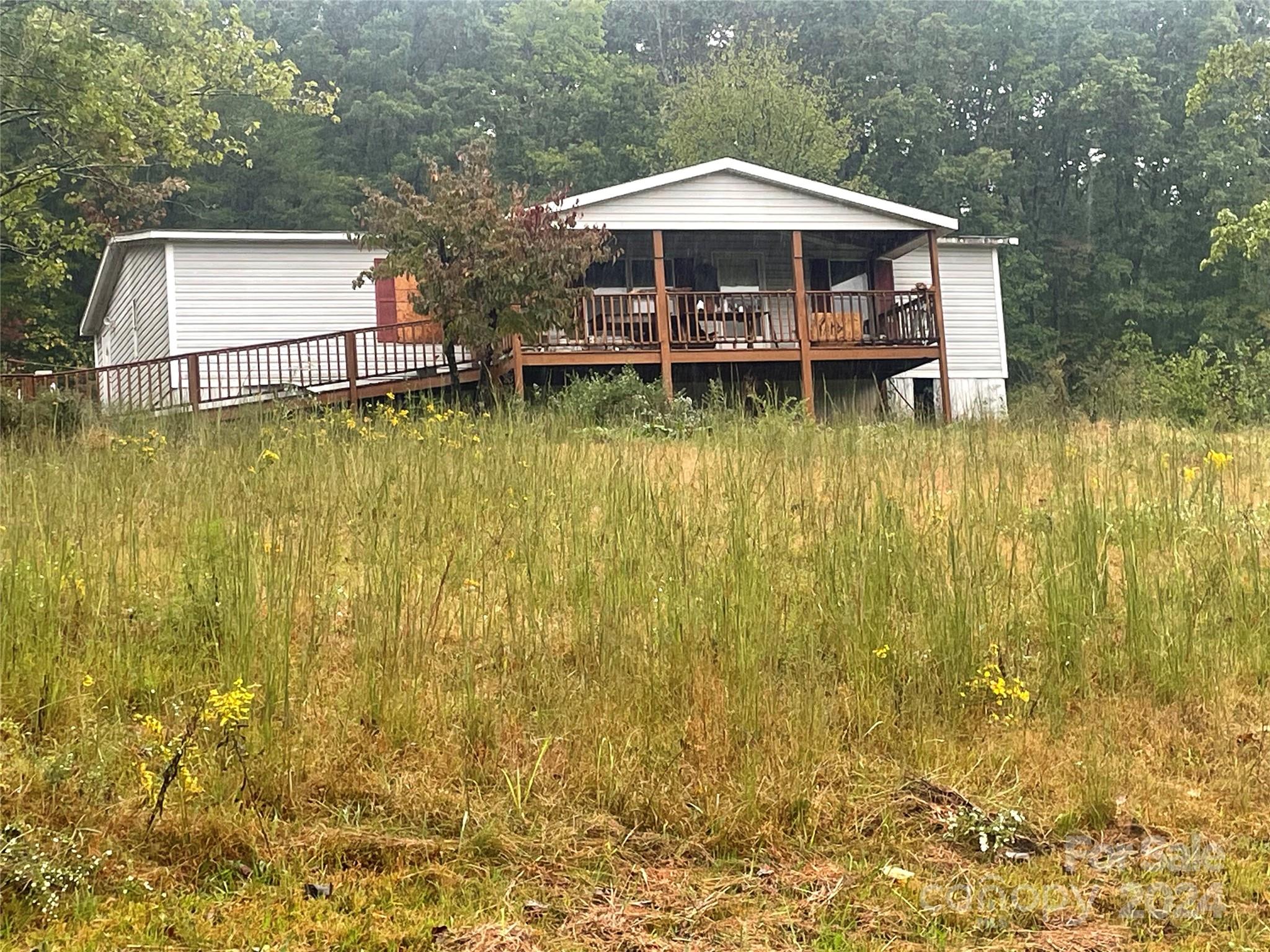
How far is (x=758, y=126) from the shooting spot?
34594 millimetres

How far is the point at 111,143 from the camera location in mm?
16141

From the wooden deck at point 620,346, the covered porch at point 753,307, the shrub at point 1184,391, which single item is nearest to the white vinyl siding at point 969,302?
the covered porch at point 753,307

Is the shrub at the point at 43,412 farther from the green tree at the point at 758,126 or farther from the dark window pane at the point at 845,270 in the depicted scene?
the green tree at the point at 758,126

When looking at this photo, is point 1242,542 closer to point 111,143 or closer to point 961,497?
point 961,497

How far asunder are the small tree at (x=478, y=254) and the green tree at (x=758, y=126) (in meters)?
20.7

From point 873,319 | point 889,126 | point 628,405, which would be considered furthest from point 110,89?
point 889,126

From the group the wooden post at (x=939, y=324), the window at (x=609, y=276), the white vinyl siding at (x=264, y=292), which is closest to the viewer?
the wooden post at (x=939, y=324)

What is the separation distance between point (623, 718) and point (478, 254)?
426 inches

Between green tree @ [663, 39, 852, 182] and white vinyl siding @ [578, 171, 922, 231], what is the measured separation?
1427cm

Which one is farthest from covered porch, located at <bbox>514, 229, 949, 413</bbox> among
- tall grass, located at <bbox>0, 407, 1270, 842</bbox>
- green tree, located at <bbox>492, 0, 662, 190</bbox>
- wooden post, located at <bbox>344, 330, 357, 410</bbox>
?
green tree, located at <bbox>492, 0, 662, 190</bbox>

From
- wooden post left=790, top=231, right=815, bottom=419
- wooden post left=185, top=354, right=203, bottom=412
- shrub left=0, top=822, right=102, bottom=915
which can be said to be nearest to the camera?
shrub left=0, top=822, right=102, bottom=915

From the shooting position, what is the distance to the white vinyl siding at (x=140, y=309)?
20.4 meters

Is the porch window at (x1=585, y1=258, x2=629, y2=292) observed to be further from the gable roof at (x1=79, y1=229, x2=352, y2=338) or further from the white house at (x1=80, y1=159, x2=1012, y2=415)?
the gable roof at (x1=79, y1=229, x2=352, y2=338)

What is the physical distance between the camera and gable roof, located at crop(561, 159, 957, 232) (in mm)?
19031
